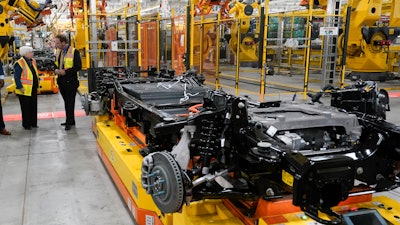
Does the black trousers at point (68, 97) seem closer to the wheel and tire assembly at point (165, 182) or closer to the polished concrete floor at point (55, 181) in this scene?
the polished concrete floor at point (55, 181)

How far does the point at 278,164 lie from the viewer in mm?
2330

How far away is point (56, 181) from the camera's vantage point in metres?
4.75

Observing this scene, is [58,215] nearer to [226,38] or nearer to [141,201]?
[141,201]

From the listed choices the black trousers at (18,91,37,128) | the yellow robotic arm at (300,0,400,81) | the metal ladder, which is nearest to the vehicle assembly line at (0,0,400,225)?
the black trousers at (18,91,37,128)

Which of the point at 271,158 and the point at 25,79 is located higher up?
the point at 25,79

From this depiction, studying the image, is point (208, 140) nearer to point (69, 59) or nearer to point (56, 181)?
point (56, 181)

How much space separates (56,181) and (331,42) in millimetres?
8459

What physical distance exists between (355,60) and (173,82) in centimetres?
1085

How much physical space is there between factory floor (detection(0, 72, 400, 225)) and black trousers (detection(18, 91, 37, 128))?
0.61 ft

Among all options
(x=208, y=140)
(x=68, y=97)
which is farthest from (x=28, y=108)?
(x=208, y=140)

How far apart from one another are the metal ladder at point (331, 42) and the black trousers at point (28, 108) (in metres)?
7.14

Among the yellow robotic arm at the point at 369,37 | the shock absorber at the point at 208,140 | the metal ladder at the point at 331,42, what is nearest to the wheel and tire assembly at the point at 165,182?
the shock absorber at the point at 208,140

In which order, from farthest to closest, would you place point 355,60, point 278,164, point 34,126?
point 355,60, point 34,126, point 278,164

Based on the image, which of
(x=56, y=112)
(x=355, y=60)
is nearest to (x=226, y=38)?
(x=355, y=60)
